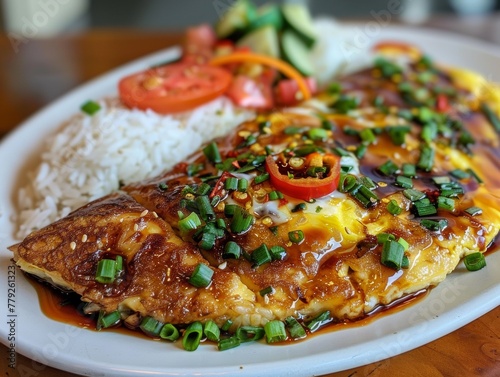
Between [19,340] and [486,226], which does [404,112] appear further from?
[19,340]

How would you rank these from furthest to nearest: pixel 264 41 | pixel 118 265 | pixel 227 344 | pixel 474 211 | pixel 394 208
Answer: pixel 264 41
pixel 474 211
pixel 394 208
pixel 118 265
pixel 227 344

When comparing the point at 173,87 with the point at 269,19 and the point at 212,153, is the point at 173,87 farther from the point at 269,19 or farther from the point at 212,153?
the point at 269,19

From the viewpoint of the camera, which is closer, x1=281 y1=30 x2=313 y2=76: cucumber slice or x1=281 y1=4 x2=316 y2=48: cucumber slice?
x1=281 y1=30 x2=313 y2=76: cucumber slice

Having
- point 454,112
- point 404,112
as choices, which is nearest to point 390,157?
point 404,112

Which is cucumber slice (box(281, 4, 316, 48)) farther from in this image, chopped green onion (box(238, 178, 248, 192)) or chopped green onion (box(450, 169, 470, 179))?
chopped green onion (box(238, 178, 248, 192))

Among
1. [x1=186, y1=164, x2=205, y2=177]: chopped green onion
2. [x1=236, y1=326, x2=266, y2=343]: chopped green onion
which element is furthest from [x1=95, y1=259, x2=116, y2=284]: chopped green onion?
[x1=186, y1=164, x2=205, y2=177]: chopped green onion

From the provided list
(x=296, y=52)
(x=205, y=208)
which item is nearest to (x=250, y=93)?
(x=296, y=52)
